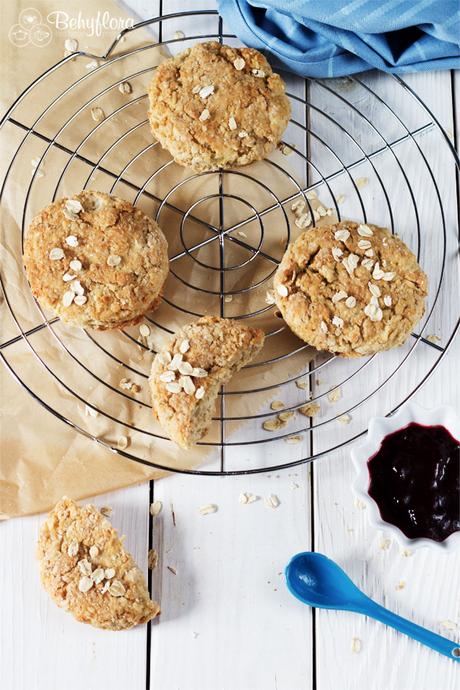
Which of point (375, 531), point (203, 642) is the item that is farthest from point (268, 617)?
point (375, 531)

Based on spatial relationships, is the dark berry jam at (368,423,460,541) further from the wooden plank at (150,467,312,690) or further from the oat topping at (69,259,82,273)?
the oat topping at (69,259,82,273)

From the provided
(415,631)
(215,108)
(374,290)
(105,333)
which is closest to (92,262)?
(105,333)

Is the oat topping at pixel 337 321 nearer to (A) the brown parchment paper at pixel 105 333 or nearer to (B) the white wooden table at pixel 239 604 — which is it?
(A) the brown parchment paper at pixel 105 333

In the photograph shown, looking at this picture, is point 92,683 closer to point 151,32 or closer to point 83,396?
point 83,396

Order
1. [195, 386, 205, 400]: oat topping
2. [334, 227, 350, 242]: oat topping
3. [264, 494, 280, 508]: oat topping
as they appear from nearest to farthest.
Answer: [195, 386, 205, 400]: oat topping, [334, 227, 350, 242]: oat topping, [264, 494, 280, 508]: oat topping

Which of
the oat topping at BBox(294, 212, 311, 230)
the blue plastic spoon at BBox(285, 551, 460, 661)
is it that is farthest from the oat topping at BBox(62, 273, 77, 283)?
the blue plastic spoon at BBox(285, 551, 460, 661)

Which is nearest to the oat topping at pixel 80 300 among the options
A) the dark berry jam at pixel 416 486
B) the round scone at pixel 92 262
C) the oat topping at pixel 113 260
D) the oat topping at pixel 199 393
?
the round scone at pixel 92 262
